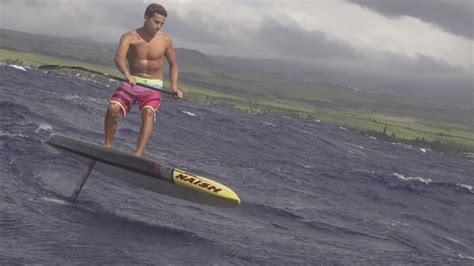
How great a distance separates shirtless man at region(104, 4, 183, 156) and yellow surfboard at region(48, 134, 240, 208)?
39 centimetres

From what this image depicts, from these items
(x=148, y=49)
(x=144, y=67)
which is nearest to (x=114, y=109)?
(x=144, y=67)

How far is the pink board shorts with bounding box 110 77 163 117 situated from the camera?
47.0 ft

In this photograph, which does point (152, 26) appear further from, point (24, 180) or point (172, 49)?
point (24, 180)

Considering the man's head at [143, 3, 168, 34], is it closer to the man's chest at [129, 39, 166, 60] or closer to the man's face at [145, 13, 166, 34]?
the man's face at [145, 13, 166, 34]

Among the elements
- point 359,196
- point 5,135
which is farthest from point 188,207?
point 359,196

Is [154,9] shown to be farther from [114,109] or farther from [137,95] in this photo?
[114,109]

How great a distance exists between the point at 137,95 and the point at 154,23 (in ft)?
6.54

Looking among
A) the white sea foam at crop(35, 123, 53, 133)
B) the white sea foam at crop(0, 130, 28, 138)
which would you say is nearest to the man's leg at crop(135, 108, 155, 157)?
the white sea foam at crop(0, 130, 28, 138)

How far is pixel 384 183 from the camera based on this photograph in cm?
4553

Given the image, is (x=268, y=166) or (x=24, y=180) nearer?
(x=24, y=180)

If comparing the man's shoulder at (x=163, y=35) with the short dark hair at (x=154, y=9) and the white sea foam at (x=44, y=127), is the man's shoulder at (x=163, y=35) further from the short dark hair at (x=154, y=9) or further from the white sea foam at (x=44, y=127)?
the white sea foam at (x=44, y=127)

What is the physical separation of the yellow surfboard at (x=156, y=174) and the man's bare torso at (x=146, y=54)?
2233mm

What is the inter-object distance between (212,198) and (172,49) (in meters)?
4.11

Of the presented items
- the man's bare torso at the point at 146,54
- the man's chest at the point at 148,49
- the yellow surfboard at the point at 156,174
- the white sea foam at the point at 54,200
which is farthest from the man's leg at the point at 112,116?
the white sea foam at the point at 54,200
